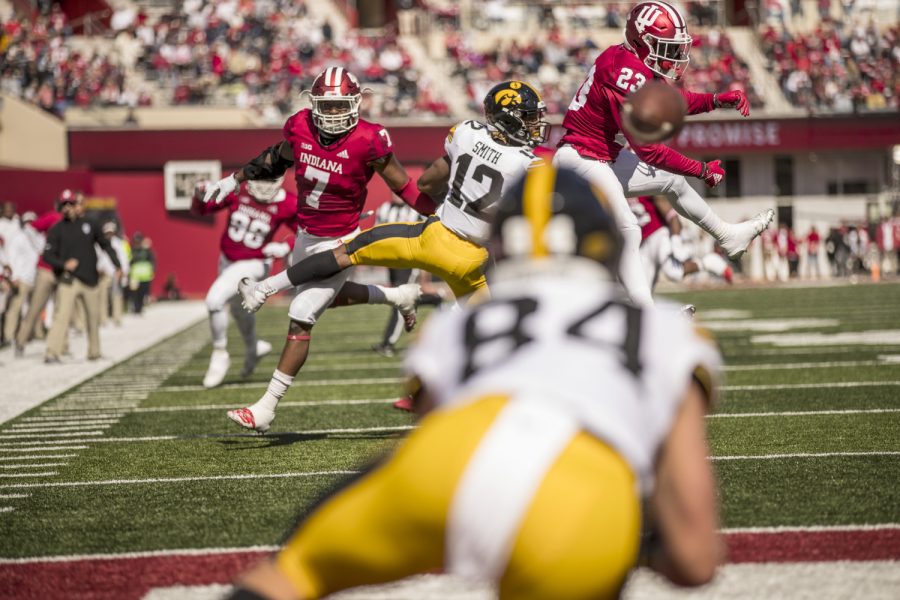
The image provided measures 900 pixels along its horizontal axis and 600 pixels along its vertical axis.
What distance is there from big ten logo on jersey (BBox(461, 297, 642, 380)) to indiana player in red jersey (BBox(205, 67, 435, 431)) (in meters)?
4.65

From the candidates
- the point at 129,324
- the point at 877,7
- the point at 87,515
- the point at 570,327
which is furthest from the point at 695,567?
the point at 877,7

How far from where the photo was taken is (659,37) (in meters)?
6.88

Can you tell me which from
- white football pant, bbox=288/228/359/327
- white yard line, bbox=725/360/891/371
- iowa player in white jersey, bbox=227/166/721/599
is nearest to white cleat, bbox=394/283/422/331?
white football pant, bbox=288/228/359/327

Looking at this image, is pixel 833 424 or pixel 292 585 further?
pixel 833 424

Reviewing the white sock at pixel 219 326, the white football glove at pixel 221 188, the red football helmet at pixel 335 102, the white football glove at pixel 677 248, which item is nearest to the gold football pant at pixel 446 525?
the red football helmet at pixel 335 102

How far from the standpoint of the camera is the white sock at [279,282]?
22.9 ft

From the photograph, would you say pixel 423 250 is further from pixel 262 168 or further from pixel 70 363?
pixel 70 363

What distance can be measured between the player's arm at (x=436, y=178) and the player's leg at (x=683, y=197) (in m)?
0.95

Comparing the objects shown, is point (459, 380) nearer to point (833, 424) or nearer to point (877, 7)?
point (833, 424)

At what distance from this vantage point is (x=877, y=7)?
3812cm

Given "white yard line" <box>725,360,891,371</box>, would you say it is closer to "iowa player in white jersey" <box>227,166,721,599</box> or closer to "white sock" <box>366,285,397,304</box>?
"white sock" <box>366,285,397,304</box>

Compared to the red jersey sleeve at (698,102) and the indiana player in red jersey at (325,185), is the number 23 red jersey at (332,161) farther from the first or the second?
the red jersey sleeve at (698,102)

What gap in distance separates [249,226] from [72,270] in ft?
11.7

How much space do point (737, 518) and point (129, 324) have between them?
57.6 ft
